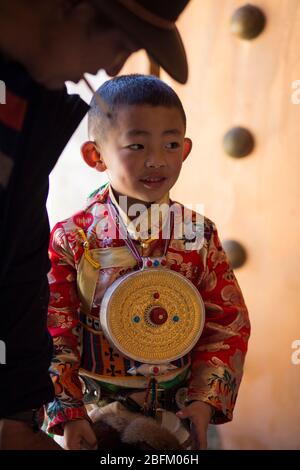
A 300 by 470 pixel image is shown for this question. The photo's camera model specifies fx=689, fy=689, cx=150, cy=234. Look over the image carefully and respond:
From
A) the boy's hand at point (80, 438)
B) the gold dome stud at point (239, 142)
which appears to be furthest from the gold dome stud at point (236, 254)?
the boy's hand at point (80, 438)

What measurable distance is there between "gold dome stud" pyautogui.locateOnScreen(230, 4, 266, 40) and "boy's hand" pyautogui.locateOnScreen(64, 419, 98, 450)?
0.94 metres

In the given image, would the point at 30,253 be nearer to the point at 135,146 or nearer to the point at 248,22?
the point at 135,146

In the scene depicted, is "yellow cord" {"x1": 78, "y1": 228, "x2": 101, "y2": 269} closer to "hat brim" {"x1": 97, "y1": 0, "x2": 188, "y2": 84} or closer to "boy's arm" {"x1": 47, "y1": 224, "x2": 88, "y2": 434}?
"boy's arm" {"x1": 47, "y1": 224, "x2": 88, "y2": 434}

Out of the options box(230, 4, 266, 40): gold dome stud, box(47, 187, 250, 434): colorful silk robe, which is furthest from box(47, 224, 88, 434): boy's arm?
box(230, 4, 266, 40): gold dome stud

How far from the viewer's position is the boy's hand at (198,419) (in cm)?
111

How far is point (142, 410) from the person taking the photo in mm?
1153

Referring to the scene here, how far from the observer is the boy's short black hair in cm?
116

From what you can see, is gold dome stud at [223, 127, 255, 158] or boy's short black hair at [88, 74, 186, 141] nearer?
boy's short black hair at [88, 74, 186, 141]

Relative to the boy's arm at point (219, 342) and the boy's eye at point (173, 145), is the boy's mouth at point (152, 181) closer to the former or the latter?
the boy's eye at point (173, 145)

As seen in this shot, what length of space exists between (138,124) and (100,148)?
108mm

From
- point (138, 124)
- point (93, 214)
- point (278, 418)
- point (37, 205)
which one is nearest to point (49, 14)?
point (37, 205)

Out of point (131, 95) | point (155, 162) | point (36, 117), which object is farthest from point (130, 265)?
point (36, 117)

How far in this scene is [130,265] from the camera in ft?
3.93

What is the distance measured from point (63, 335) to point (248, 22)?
0.83 metres
